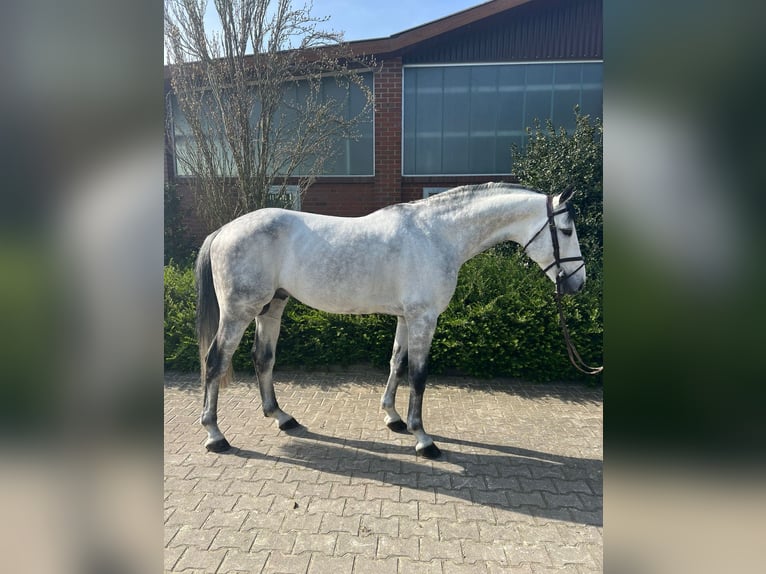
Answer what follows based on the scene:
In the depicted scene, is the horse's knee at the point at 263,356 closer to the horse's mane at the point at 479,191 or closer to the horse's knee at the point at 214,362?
the horse's knee at the point at 214,362

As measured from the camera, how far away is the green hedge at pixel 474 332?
4.99 meters

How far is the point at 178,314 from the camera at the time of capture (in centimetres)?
546

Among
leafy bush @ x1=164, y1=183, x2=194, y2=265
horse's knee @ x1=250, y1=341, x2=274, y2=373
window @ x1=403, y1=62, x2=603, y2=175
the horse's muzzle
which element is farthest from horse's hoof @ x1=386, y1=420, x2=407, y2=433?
leafy bush @ x1=164, y1=183, x2=194, y2=265

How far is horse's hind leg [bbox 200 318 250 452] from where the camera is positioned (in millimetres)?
3531

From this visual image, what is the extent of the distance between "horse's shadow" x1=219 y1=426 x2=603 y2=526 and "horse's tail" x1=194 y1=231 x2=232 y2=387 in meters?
0.90

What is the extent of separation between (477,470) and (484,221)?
5.95 feet

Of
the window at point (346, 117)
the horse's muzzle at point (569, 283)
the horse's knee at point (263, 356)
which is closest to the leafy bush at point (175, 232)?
the window at point (346, 117)

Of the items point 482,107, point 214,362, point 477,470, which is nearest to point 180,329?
point 214,362

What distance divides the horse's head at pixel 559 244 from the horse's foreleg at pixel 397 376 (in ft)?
4.07

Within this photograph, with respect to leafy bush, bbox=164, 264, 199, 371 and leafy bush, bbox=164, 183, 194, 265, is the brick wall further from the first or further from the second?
leafy bush, bbox=164, 264, 199, 371

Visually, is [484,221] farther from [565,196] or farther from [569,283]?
[569,283]
